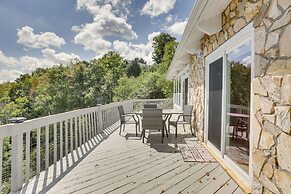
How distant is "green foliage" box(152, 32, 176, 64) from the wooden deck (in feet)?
101

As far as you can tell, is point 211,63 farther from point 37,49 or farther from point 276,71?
point 37,49

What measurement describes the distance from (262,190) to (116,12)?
58.7ft

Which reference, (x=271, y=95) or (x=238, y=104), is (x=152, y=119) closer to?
(x=238, y=104)

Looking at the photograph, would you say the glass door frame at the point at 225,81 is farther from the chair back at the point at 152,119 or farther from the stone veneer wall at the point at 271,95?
the chair back at the point at 152,119

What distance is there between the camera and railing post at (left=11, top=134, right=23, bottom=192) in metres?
2.73

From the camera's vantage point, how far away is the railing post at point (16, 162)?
273 cm

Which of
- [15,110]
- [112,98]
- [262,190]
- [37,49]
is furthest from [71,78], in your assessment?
[262,190]

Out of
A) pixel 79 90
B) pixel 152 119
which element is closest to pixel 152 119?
pixel 152 119

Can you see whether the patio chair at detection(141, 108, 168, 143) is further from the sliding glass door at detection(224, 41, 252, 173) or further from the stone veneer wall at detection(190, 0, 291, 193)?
the stone veneer wall at detection(190, 0, 291, 193)

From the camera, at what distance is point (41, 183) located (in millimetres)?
3027

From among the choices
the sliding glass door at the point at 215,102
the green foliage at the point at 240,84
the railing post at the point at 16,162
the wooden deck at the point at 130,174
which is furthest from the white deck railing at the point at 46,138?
the green foliage at the point at 240,84

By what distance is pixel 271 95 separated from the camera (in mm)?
2238

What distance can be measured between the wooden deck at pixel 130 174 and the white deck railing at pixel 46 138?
0.21 metres

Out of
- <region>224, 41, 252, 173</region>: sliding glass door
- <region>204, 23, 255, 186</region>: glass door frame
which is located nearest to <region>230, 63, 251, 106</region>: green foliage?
<region>224, 41, 252, 173</region>: sliding glass door
